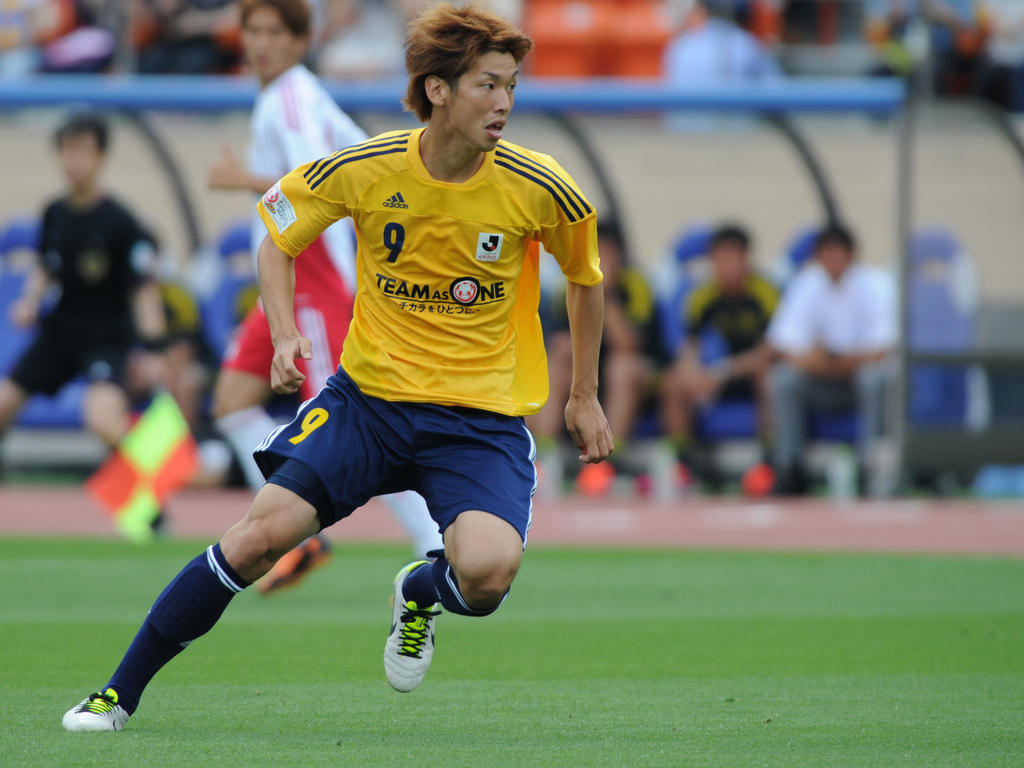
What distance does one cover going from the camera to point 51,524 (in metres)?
12.8

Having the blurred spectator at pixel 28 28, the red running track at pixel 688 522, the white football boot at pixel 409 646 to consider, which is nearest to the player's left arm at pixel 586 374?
the white football boot at pixel 409 646

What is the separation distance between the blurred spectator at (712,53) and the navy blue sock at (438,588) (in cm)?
1325

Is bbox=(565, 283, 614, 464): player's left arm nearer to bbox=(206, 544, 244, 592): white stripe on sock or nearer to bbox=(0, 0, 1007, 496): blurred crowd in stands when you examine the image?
bbox=(206, 544, 244, 592): white stripe on sock

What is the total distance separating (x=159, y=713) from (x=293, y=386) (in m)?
1.19

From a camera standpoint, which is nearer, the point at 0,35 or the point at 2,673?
the point at 2,673

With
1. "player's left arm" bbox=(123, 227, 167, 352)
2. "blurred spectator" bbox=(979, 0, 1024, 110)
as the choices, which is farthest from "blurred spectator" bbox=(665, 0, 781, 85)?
"player's left arm" bbox=(123, 227, 167, 352)

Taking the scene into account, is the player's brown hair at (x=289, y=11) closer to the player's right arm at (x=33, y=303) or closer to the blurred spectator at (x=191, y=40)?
the player's right arm at (x=33, y=303)

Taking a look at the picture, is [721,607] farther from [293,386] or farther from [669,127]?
[669,127]

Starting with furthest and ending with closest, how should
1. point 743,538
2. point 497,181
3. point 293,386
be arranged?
1. point 743,538
2. point 497,181
3. point 293,386

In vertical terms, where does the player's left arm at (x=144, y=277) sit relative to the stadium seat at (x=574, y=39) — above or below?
above

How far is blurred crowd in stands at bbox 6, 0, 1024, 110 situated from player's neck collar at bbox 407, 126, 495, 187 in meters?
12.7

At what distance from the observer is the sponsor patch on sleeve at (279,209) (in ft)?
18.6

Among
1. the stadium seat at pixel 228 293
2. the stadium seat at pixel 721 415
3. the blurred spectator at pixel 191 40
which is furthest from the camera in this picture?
the blurred spectator at pixel 191 40

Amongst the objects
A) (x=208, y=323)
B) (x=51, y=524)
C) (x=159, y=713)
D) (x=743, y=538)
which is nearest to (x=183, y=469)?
(x=51, y=524)
